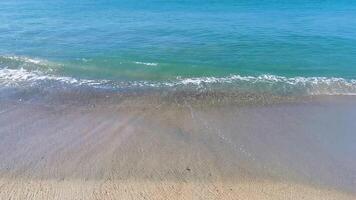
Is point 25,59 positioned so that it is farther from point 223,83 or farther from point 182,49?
point 223,83

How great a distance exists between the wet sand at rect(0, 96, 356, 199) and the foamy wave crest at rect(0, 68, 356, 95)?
6.81ft

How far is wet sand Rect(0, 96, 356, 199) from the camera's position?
42.4 feet

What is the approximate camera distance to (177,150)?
15.1 m

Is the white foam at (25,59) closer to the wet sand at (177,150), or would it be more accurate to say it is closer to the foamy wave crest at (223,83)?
the foamy wave crest at (223,83)

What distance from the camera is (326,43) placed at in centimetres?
2888

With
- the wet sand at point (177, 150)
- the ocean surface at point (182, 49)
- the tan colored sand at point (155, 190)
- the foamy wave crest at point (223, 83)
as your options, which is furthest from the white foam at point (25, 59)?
the tan colored sand at point (155, 190)

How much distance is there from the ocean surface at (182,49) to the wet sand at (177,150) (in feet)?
10.8

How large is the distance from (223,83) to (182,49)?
655 centimetres

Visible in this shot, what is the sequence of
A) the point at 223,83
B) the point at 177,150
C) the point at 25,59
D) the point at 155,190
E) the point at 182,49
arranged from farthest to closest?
the point at 182,49, the point at 25,59, the point at 223,83, the point at 177,150, the point at 155,190

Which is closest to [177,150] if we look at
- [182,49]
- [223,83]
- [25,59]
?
[223,83]

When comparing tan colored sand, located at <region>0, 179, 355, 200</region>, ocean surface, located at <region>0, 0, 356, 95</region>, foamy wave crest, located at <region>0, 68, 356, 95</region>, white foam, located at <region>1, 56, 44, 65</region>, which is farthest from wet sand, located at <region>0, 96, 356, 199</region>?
white foam, located at <region>1, 56, 44, 65</region>

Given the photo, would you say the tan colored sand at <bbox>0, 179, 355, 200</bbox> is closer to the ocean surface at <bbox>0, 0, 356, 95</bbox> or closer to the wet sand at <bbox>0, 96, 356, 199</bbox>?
the wet sand at <bbox>0, 96, 356, 199</bbox>

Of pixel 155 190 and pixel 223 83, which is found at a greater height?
pixel 223 83

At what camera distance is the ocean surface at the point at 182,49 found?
22688 millimetres
